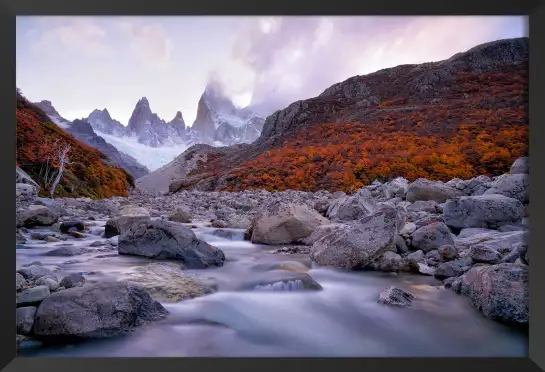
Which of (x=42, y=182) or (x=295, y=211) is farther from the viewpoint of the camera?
(x=295, y=211)

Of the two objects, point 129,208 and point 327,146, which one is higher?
point 327,146

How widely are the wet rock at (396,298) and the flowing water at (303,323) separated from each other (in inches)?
1.8

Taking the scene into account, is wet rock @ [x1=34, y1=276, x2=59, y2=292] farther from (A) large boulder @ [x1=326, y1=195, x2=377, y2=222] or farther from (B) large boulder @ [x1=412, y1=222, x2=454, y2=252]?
(B) large boulder @ [x1=412, y1=222, x2=454, y2=252]

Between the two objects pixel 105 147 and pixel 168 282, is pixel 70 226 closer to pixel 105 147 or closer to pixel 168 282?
pixel 105 147

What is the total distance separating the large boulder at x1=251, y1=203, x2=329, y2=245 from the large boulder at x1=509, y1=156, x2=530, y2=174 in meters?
1.78

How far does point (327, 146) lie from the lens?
3.90 m

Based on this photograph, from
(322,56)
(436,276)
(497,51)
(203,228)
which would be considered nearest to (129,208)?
(203,228)

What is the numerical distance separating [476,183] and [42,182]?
392 centimetres

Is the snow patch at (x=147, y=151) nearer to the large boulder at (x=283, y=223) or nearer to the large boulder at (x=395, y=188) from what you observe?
the large boulder at (x=283, y=223)

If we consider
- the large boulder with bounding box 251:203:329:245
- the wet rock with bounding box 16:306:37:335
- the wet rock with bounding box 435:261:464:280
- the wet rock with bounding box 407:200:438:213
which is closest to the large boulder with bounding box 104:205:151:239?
the wet rock with bounding box 16:306:37:335

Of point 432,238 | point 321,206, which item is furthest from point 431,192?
point 321,206

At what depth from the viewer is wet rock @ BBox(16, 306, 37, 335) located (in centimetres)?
296

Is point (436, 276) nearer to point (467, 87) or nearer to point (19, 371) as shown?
point (467, 87)
